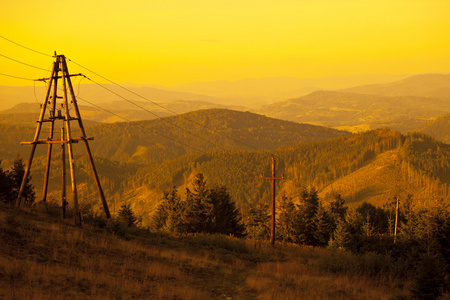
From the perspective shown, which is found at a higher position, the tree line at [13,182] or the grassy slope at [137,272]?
the tree line at [13,182]

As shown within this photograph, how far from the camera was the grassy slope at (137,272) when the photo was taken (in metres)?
13.1

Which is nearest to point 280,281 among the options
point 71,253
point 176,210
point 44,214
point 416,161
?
point 71,253

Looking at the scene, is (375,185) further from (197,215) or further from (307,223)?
(197,215)

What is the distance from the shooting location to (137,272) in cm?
1642

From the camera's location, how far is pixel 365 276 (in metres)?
21.6

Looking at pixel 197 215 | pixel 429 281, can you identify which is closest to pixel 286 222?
pixel 197 215

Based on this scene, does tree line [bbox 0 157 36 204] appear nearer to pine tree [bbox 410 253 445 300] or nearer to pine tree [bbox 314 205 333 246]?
pine tree [bbox 314 205 333 246]

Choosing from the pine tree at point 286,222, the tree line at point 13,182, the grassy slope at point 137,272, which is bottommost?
the pine tree at point 286,222

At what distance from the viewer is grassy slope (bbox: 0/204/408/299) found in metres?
13.1

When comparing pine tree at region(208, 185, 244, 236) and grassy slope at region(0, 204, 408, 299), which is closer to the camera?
grassy slope at region(0, 204, 408, 299)

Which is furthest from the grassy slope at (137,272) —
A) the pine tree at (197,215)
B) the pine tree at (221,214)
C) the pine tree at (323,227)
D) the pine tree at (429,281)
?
the pine tree at (323,227)

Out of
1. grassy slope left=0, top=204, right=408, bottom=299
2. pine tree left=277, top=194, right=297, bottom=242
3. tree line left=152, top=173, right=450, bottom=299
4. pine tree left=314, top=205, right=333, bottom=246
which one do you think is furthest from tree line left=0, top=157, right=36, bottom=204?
pine tree left=314, top=205, right=333, bottom=246

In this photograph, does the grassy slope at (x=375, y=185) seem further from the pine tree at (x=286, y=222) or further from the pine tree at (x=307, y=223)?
the pine tree at (x=307, y=223)

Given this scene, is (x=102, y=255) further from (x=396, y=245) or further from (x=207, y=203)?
(x=207, y=203)
